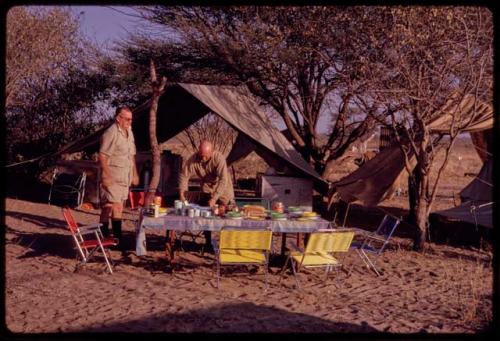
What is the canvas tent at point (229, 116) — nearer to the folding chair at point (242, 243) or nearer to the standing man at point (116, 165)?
the standing man at point (116, 165)

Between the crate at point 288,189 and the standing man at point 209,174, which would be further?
the crate at point 288,189

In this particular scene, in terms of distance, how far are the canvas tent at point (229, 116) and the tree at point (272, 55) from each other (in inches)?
67.0

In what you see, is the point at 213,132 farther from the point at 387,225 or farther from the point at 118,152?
the point at 387,225

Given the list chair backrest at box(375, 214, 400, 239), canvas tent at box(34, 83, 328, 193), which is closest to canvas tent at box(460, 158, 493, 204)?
canvas tent at box(34, 83, 328, 193)

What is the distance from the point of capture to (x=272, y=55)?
1161 cm

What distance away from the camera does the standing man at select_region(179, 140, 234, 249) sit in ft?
22.2

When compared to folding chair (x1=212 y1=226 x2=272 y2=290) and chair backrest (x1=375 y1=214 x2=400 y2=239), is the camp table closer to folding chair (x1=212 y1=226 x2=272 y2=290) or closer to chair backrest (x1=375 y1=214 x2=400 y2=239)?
folding chair (x1=212 y1=226 x2=272 y2=290)

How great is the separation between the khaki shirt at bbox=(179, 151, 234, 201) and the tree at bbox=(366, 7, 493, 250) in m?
2.31

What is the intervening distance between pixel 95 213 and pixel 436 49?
22.3ft

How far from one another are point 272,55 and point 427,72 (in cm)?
447

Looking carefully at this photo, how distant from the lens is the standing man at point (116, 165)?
21.8 feet

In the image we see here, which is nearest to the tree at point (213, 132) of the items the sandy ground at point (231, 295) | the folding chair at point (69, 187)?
the folding chair at point (69, 187)

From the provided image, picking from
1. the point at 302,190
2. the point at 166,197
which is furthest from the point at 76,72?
the point at 302,190

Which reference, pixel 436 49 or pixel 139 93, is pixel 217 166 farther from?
pixel 139 93
